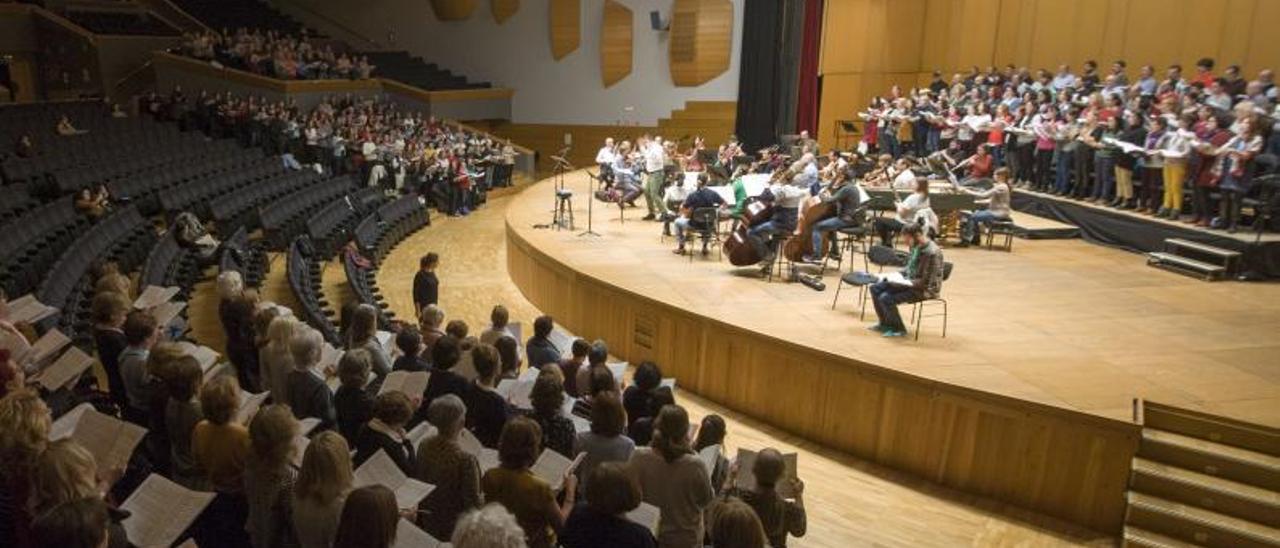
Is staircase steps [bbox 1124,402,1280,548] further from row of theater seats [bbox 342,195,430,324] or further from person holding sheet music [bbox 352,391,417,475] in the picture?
row of theater seats [bbox 342,195,430,324]

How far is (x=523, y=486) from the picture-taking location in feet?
9.48

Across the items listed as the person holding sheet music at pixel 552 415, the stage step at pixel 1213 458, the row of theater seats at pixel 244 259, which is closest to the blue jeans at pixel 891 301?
the stage step at pixel 1213 458

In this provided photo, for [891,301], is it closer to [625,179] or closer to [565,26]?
[625,179]

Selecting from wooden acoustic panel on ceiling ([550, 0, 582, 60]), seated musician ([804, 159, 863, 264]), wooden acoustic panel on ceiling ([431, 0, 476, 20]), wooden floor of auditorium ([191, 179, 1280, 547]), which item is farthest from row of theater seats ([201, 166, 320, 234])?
wooden acoustic panel on ceiling ([431, 0, 476, 20])

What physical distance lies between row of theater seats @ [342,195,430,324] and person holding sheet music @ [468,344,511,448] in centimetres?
348

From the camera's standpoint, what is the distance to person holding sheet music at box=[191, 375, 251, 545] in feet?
9.75

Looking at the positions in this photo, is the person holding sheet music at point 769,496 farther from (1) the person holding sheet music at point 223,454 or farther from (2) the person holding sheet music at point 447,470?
(1) the person holding sheet music at point 223,454

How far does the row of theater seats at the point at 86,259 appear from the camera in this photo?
593cm

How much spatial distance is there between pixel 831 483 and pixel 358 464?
341 centimetres

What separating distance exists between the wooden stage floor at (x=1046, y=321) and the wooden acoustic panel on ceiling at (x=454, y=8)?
12468 mm

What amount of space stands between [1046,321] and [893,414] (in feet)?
7.16

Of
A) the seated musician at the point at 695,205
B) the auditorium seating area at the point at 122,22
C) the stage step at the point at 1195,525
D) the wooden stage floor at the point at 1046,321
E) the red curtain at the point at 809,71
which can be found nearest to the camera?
the stage step at the point at 1195,525

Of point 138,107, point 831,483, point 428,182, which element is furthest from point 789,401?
point 138,107

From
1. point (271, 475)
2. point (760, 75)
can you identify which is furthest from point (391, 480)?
point (760, 75)
